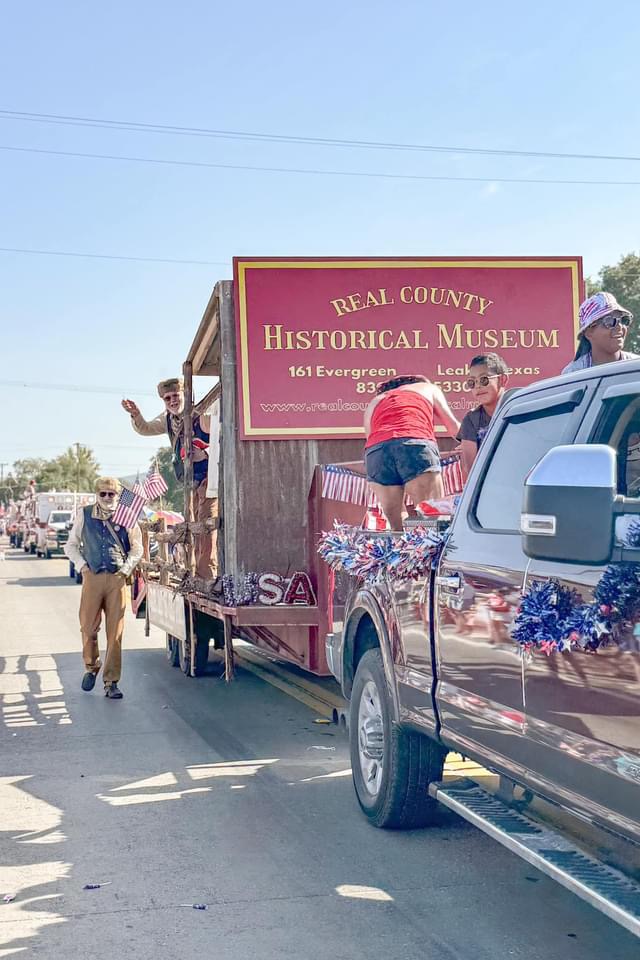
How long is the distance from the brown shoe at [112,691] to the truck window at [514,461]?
20.3 ft

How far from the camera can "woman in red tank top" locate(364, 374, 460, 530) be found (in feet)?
22.2

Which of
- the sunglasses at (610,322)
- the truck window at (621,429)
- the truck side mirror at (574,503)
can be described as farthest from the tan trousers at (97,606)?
the truck side mirror at (574,503)

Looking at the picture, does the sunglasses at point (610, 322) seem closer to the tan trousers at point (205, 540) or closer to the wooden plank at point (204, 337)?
the wooden plank at point (204, 337)

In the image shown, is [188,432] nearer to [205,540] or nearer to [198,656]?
[205,540]

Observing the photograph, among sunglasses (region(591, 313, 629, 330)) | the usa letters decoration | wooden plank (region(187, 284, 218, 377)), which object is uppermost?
wooden plank (region(187, 284, 218, 377))

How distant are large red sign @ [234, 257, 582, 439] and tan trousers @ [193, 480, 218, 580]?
2.60 metres

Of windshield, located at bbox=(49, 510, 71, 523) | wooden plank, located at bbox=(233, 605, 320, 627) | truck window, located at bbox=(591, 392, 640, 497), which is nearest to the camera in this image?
truck window, located at bbox=(591, 392, 640, 497)

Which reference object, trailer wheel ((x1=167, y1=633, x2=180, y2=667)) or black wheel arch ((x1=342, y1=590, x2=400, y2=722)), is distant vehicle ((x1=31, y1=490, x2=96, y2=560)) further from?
black wheel arch ((x1=342, y1=590, x2=400, y2=722))

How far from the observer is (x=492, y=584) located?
13.6ft

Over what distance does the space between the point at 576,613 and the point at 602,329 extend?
270 cm

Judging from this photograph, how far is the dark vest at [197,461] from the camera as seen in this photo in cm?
1134

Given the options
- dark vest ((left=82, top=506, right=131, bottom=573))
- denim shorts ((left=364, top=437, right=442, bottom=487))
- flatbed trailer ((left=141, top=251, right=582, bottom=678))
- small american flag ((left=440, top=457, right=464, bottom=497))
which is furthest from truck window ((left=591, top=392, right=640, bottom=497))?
dark vest ((left=82, top=506, right=131, bottom=573))

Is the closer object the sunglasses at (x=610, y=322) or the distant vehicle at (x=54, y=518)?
the sunglasses at (x=610, y=322)

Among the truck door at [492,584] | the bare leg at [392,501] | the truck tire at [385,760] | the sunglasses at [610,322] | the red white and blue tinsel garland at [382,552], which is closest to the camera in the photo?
the truck door at [492,584]
